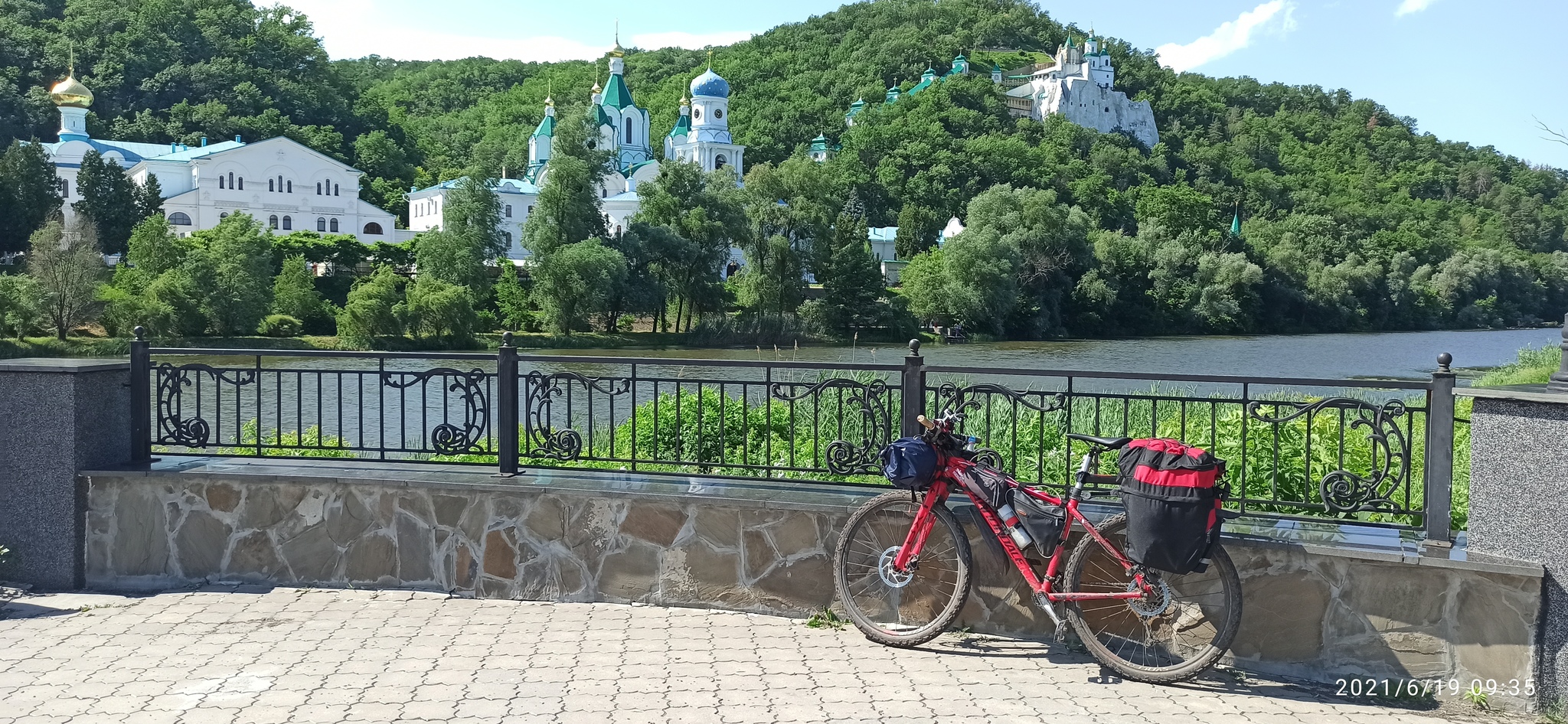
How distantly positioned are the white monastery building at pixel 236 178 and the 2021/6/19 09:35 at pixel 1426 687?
74.3 meters

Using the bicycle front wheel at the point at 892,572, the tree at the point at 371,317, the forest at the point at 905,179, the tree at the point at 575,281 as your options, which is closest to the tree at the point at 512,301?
the forest at the point at 905,179

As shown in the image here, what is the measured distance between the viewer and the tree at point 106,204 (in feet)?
192

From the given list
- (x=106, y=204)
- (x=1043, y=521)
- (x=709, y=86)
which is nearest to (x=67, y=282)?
(x=106, y=204)

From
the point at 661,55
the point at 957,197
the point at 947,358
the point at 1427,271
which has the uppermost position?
the point at 661,55

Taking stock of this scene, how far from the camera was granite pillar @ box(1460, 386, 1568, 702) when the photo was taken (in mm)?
4305

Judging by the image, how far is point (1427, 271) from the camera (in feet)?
231

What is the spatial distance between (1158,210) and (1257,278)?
61.8 feet

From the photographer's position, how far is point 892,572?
5.11 metres

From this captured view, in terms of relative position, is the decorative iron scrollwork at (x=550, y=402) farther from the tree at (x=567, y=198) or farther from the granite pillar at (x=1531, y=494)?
the tree at (x=567, y=198)

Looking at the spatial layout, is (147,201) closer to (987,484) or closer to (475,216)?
(475,216)

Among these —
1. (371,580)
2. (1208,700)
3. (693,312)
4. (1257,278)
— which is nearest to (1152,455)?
(1208,700)

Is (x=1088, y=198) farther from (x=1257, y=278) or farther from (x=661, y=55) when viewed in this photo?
(x=661, y=55)

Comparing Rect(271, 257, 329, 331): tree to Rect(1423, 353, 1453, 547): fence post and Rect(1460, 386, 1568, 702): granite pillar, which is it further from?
Rect(1460, 386, 1568, 702): granite pillar

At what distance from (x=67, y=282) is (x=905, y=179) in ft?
202
